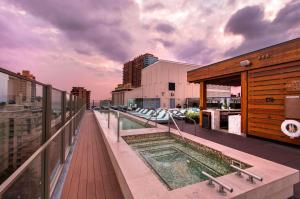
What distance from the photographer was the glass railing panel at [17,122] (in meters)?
0.86

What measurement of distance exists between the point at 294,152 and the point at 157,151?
3366 millimetres

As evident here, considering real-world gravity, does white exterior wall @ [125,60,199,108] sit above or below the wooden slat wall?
above

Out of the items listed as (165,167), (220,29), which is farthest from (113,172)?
(220,29)

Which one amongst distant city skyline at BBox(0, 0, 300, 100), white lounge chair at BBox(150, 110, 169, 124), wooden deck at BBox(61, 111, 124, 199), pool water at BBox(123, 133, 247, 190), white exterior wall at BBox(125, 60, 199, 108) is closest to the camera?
wooden deck at BBox(61, 111, 124, 199)

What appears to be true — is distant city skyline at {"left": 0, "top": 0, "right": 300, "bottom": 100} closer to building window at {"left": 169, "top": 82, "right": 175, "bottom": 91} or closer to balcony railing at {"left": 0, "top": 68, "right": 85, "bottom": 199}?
balcony railing at {"left": 0, "top": 68, "right": 85, "bottom": 199}

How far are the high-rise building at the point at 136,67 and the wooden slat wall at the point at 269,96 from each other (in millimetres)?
37846

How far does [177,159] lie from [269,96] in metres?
3.55

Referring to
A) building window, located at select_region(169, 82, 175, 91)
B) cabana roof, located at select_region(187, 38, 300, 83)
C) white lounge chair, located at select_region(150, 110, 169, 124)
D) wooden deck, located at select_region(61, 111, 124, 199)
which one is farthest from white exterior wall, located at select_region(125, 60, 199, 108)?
wooden deck, located at select_region(61, 111, 124, 199)

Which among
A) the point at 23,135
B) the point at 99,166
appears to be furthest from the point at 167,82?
the point at 23,135

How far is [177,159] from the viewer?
3523 millimetres

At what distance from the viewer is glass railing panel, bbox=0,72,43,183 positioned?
0.86 meters

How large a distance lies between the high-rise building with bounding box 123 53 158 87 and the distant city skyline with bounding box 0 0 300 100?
1178 inches

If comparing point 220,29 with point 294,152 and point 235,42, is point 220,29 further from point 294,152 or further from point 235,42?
point 294,152

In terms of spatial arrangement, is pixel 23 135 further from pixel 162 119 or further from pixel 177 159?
pixel 162 119
